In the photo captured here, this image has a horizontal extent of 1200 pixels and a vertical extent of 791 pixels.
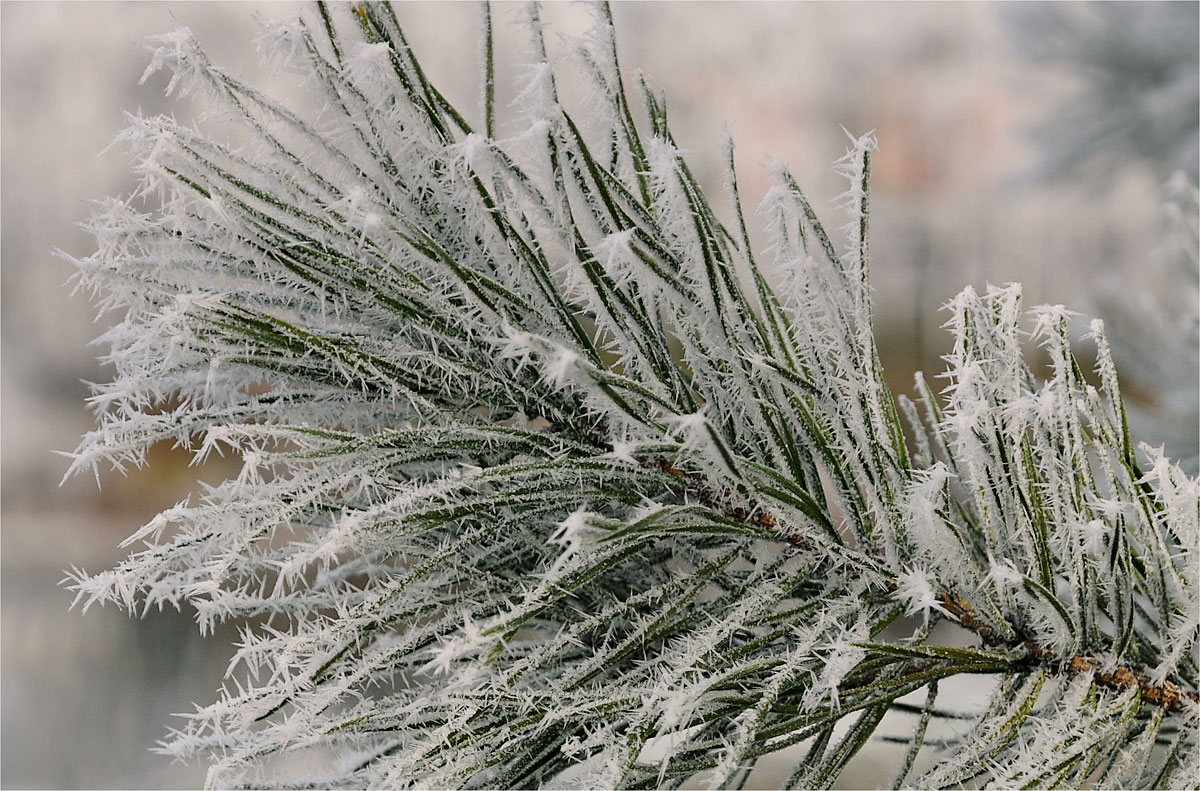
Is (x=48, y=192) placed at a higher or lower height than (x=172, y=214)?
higher

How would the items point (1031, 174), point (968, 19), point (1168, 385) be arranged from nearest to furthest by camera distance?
1. point (1168, 385)
2. point (1031, 174)
3. point (968, 19)

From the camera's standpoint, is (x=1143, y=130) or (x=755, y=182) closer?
(x=1143, y=130)

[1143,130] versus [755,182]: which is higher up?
[755,182]

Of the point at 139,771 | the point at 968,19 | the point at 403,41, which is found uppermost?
the point at 968,19

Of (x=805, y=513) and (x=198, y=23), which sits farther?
(x=198, y=23)

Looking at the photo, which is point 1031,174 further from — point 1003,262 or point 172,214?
point 172,214

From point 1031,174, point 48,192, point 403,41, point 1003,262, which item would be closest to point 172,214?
point 403,41

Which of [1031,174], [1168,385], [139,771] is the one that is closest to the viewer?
[1168,385]
